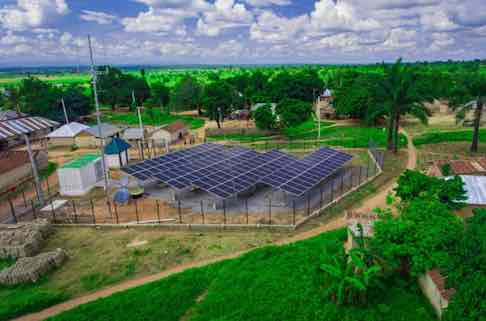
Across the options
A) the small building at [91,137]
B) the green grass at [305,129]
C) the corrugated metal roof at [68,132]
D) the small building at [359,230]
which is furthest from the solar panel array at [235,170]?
the corrugated metal roof at [68,132]

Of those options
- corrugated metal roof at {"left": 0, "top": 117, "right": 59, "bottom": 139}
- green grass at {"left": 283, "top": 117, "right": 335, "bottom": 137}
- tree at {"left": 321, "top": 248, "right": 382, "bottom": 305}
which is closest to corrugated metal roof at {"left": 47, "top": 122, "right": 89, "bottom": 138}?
corrugated metal roof at {"left": 0, "top": 117, "right": 59, "bottom": 139}

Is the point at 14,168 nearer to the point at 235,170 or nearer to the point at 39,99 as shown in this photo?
the point at 235,170

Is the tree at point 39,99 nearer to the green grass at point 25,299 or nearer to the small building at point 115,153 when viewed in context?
the small building at point 115,153

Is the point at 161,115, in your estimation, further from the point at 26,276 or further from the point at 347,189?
the point at 26,276

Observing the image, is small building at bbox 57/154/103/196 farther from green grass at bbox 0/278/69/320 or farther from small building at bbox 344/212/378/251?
small building at bbox 344/212/378/251

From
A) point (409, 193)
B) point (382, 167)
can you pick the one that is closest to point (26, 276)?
point (409, 193)

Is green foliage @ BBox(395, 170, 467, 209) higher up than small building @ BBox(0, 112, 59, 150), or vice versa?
small building @ BBox(0, 112, 59, 150)
